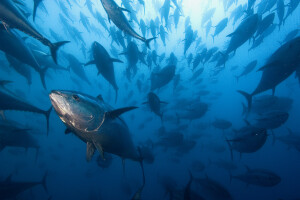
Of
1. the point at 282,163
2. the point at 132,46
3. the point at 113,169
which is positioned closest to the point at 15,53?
the point at 132,46

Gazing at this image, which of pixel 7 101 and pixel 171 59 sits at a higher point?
pixel 171 59

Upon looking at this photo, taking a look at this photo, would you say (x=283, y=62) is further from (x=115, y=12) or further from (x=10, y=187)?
(x=10, y=187)

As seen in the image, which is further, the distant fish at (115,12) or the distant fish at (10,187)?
the distant fish at (10,187)

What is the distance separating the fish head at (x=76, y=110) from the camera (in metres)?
1.36

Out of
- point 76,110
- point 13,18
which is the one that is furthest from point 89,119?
point 13,18

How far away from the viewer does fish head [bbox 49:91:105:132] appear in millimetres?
1357

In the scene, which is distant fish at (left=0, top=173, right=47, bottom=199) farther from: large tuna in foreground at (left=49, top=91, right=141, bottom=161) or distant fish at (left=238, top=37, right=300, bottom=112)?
distant fish at (left=238, top=37, right=300, bottom=112)

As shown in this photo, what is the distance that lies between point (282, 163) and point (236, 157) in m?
11.4

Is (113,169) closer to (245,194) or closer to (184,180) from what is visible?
(184,180)

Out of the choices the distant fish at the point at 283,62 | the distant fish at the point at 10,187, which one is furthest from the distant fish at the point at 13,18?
the distant fish at the point at 10,187

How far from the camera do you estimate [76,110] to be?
4.64ft

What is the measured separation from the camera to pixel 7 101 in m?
2.78

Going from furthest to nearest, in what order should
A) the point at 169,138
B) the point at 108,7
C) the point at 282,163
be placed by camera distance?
the point at 282,163 < the point at 169,138 < the point at 108,7

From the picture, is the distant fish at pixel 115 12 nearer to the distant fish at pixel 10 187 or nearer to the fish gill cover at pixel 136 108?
the fish gill cover at pixel 136 108
